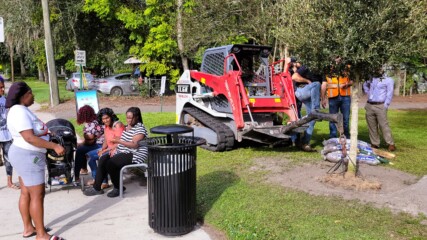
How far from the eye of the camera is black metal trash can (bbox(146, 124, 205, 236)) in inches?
183

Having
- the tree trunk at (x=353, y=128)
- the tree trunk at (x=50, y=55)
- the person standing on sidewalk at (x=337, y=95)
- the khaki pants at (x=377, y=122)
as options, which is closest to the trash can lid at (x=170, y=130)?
the tree trunk at (x=353, y=128)

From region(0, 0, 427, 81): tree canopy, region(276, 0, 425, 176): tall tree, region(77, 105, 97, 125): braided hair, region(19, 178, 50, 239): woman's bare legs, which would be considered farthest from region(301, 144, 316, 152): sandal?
region(19, 178, 50, 239): woman's bare legs

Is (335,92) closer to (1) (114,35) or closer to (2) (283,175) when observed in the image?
(2) (283,175)

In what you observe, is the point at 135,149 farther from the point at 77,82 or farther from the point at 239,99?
the point at 77,82

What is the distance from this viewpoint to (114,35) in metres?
27.6

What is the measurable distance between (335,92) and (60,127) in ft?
16.8

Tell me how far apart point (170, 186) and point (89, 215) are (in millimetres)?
1429

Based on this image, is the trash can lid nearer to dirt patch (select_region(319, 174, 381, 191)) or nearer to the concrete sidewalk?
the concrete sidewalk

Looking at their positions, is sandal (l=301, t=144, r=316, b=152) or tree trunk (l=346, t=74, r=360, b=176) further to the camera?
sandal (l=301, t=144, r=316, b=152)

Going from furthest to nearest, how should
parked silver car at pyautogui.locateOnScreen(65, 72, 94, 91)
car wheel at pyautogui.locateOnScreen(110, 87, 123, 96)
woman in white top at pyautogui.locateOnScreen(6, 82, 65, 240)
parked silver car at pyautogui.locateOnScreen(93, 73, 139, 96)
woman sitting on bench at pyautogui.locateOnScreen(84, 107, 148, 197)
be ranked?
parked silver car at pyautogui.locateOnScreen(65, 72, 94, 91) < car wheel at pyautogui.locateOnScreen(110, 87, 123, 96) < parked silver car at pyautogui.locateOnScreen(93, 73, 139, 96) < woman sitting on bench at pyautogui.locateOnScreen(84, 107, 148, 197) < woman in white top at pyautogui.locateOnScreen(6, 82, 65, 240)

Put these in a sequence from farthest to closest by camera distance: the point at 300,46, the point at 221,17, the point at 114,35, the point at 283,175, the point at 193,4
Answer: the point at 114,35, the point at 193,4, the point at 221,17, the point at 283,175, the point at 300,46

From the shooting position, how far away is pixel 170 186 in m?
4.68

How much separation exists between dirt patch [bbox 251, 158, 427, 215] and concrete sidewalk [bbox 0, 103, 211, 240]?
1915 mm

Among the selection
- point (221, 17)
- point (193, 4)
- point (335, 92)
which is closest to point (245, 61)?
point (335, 92)
